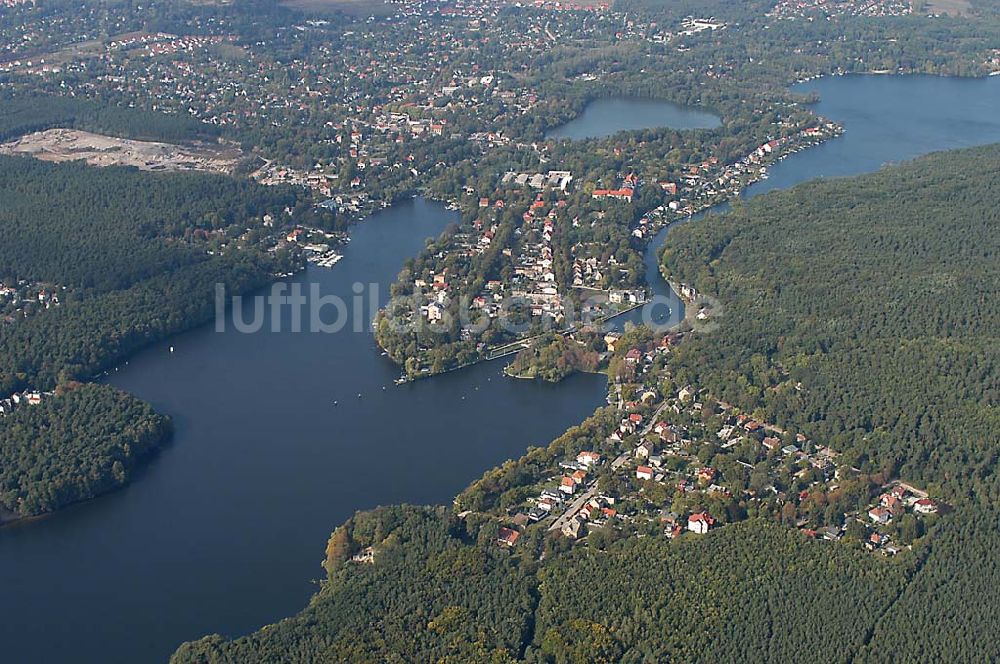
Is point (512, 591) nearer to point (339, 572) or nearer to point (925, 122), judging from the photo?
point (339, 572)

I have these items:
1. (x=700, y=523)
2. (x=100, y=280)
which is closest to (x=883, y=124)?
(x=100, y=280)

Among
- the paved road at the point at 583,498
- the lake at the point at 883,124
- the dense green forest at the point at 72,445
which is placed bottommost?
the lake at the point at 883,124

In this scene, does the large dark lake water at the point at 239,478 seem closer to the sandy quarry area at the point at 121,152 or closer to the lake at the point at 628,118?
the sandy quarry area at the point at 121,152

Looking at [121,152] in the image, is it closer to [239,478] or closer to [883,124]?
[239,478]

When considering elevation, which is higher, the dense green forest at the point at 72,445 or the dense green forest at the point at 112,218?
the dense green forest at the point at 72,445

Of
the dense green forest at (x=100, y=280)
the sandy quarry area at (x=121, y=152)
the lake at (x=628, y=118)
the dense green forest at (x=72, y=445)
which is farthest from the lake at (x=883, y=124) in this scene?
the sandy quarry area at (x=121, y=152)

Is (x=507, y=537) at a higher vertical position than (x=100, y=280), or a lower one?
higher
